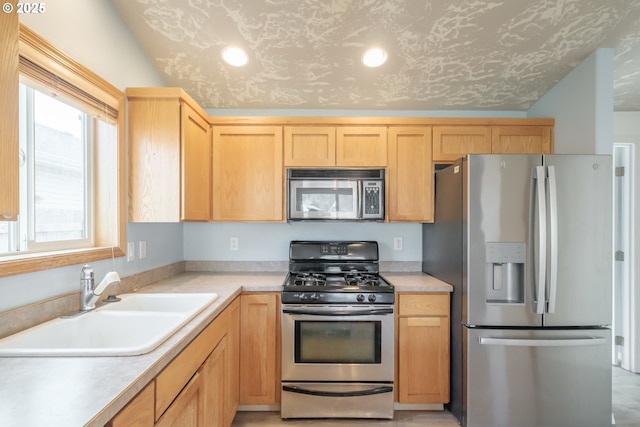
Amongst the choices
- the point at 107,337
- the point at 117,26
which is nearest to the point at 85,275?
the point at 107,337

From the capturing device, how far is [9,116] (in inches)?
32.6

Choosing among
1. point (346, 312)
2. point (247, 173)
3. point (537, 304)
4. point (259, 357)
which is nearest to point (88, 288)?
point (259, 357)

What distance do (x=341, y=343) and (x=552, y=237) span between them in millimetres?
1494

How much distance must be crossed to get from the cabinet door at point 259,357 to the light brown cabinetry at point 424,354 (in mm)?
888

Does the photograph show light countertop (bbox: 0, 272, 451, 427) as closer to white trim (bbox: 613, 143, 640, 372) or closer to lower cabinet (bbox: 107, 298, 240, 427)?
lower cabinet (bbox: 107, 298, 240, 427)

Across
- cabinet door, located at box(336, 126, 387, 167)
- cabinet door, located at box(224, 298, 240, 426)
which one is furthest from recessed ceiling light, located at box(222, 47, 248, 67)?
cabinet door, located at box(224, 298, 240, 426)

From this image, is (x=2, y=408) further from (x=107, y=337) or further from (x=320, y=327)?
(x=320, y=327)

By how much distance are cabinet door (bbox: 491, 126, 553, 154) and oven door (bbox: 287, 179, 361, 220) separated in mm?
1223

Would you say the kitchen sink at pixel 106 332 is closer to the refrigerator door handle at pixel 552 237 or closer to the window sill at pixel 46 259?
the window sill at pixel 46 259

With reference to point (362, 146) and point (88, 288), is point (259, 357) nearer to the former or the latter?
point (88, 288)

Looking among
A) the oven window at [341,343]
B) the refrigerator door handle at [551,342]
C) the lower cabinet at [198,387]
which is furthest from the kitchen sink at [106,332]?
the refrigerator door handle at [551,342]

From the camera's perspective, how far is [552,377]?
189 cm

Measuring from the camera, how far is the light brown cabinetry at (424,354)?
2.14 m

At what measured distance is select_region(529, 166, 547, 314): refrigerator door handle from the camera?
184cm
